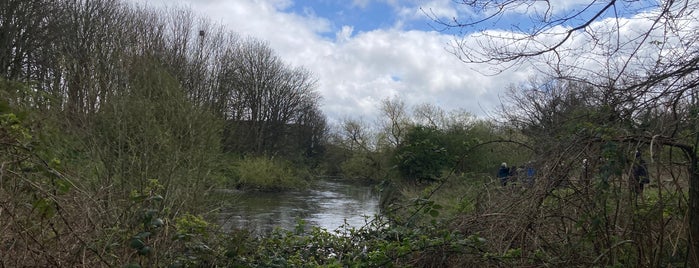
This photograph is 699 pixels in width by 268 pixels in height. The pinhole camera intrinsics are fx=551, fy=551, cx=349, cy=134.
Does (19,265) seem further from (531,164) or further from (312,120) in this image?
(312,120)

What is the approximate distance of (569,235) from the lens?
3.96 metres

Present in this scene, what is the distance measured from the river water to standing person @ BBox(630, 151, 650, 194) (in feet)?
33.1

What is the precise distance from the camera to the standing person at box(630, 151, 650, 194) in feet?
11.4

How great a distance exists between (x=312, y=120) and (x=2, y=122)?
4278 cm

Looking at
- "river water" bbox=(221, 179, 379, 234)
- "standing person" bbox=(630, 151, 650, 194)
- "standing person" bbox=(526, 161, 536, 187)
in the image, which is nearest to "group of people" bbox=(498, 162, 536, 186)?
"standing person" bbox=(526, 161, 536, 187)

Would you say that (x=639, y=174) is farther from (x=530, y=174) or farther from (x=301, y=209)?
(x=301, y=209)

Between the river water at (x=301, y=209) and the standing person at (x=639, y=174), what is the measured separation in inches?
397

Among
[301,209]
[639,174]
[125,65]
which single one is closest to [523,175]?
[639,174]

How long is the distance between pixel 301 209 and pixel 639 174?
17.7 m

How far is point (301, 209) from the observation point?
20625 millimetres

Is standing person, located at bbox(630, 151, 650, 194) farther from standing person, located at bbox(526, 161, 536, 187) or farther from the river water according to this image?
the river water

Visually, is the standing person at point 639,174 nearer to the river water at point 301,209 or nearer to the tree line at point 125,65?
the tree line at point 125,65

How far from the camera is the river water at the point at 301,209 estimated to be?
15.7m

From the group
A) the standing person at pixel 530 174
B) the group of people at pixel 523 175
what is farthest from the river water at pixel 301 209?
the standing person at pixel 530 174
